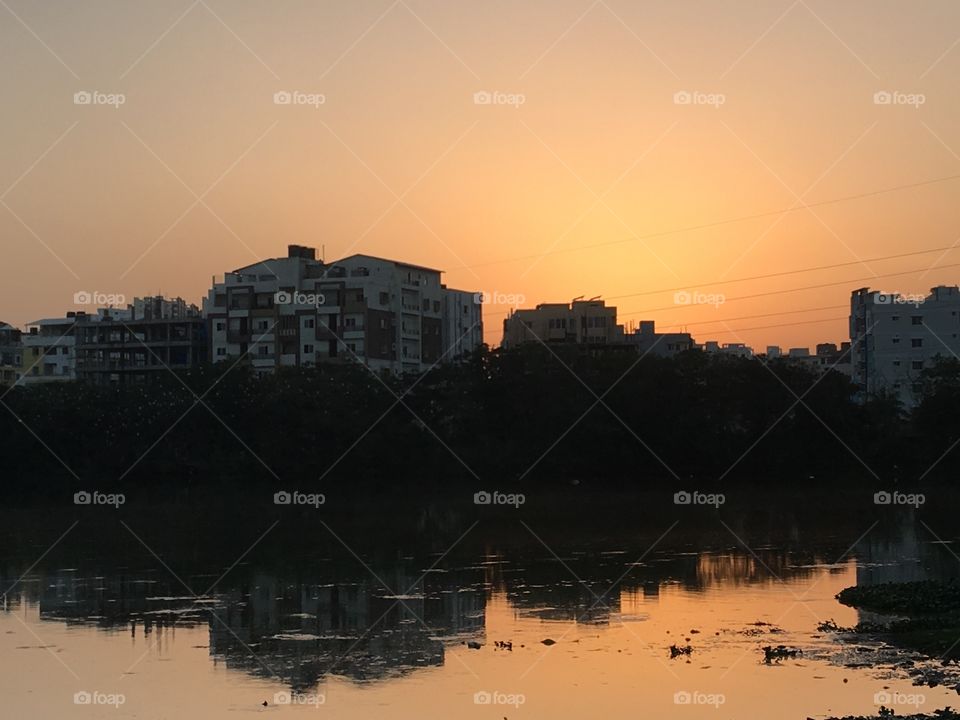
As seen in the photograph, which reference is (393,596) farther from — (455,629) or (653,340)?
(653,340)

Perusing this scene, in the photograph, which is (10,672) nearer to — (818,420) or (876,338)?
(818,420)

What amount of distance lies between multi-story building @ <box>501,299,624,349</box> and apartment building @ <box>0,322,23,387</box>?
5646 cm

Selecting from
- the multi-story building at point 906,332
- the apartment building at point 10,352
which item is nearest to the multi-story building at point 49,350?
the apartment building at point 10,352

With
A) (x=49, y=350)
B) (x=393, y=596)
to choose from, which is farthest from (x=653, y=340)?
(x=393, y=596)

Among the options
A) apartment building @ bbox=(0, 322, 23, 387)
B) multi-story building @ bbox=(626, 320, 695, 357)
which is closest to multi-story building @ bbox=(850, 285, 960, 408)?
multi-story building @ bbox=(626, 320, 695, 357)

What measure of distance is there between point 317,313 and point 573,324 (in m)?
43.4

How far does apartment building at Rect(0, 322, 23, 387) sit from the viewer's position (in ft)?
513

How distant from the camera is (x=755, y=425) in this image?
84.1m

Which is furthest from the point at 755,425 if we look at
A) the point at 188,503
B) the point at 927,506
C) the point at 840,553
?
the point at 840,553

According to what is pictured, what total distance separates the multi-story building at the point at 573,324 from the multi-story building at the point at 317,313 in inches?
1197

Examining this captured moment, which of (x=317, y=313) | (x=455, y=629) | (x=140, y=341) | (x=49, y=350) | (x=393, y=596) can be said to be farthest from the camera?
(x=49, y=350)

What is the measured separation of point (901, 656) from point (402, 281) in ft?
347

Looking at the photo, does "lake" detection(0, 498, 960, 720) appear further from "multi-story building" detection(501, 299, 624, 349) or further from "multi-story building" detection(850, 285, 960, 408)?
"multi-story building" detection(501, 299, 624, 349)

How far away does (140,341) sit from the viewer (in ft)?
432
